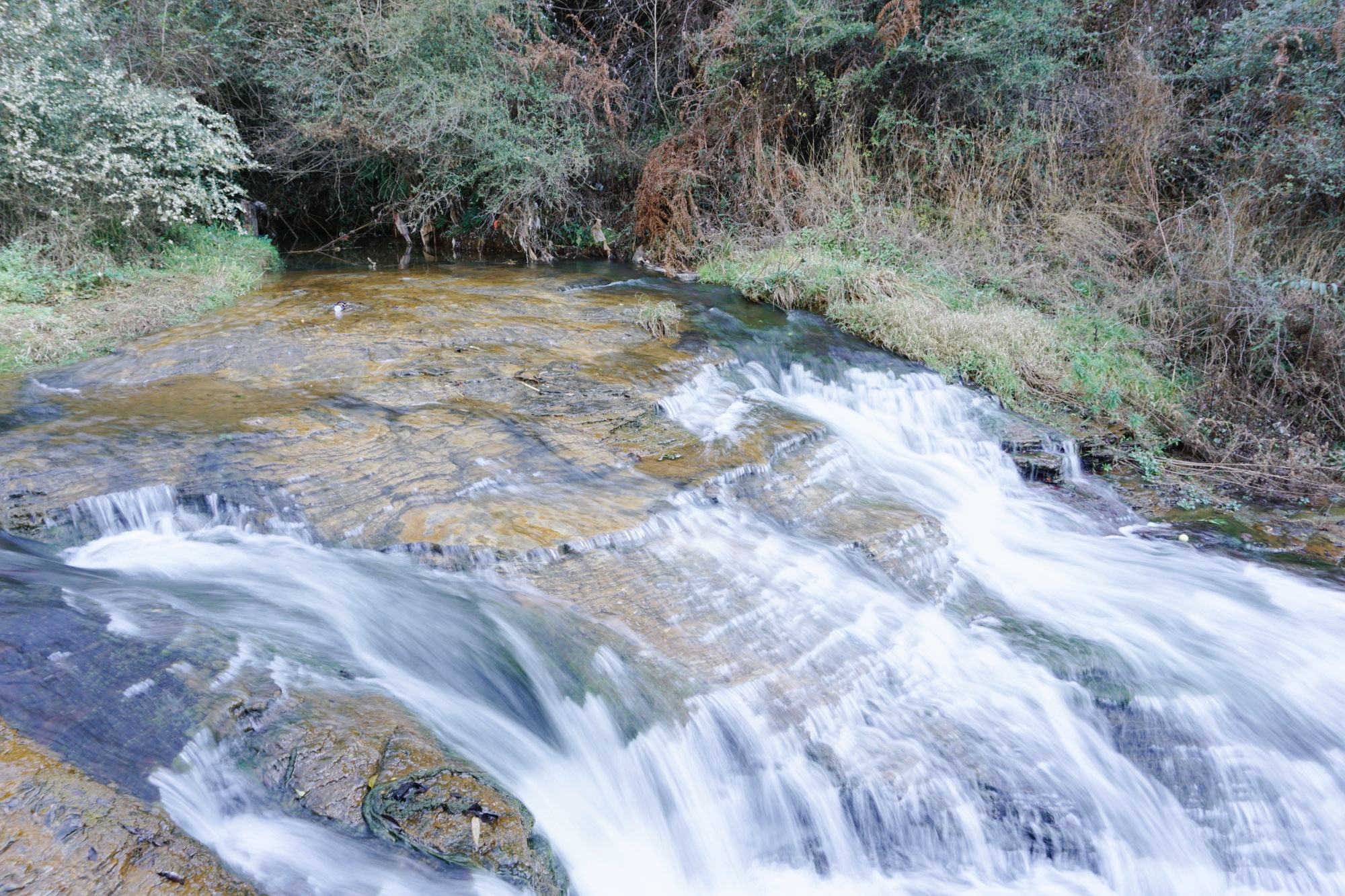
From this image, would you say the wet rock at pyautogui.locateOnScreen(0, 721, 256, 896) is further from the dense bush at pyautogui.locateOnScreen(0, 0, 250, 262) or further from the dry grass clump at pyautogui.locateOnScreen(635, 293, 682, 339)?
Result: the dense bush at pyautogui.locateOnScreen(0, 0, 250, 262)

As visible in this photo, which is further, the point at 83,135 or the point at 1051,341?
the point at 83,135

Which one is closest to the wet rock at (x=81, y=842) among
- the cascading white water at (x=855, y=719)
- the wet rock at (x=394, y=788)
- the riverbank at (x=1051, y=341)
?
the wet rock at (x=394, y=788)

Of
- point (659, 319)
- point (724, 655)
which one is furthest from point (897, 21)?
point (724, 655)

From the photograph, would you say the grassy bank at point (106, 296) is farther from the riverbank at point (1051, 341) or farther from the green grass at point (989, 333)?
the green grass at point (989, 333)

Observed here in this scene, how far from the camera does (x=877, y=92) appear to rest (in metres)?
Result: 10.1

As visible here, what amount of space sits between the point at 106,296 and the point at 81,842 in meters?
6.72

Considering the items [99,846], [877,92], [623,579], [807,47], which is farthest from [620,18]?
[99,846]

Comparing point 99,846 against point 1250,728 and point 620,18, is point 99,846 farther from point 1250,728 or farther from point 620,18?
point 620,18

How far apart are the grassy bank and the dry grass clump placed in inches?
150

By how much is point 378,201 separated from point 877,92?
7115 mm

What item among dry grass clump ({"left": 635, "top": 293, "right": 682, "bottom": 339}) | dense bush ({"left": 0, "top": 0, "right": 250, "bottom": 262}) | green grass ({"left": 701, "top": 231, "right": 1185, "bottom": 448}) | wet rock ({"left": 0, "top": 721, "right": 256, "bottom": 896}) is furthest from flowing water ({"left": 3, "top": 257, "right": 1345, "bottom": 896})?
dense bush ({"left": 0, "top": 0, "right": 250, "bottom": 262})

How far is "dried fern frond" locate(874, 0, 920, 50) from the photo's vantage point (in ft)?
29.9

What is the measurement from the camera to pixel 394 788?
2416mm

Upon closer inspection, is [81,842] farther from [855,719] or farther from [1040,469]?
[1040,469]
